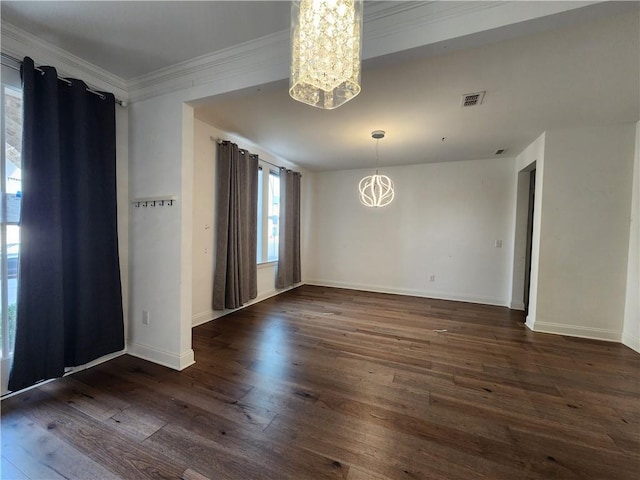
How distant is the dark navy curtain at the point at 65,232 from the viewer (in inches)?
68.8

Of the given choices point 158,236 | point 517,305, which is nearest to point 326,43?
point 158,236

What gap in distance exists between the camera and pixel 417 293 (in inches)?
197

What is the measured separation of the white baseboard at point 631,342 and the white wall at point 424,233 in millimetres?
1459

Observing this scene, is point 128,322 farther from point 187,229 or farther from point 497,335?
point 497,335

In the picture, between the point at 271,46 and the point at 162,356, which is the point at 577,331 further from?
the point at 162,356

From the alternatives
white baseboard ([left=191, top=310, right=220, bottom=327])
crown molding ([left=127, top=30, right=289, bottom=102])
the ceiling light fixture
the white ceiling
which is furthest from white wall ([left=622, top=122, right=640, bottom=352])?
white baseboard ([left=191, top=310, right=220, bottom=327])

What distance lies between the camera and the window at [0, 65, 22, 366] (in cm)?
176

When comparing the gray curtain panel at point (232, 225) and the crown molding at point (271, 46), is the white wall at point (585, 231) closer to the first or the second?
the crown molding at point (271, 46)

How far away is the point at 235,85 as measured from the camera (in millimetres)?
1944

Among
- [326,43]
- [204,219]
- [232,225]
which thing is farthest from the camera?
[232,225]

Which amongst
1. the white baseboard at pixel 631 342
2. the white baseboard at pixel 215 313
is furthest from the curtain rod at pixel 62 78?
the white baseboard at pixel 631 342

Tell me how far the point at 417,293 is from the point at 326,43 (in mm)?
4733

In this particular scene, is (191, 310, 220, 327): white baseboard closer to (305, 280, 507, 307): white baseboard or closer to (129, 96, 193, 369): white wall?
(129, 96, 193, 369): white wall

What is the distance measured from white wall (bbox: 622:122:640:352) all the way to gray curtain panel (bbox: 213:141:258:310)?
15.5ft
